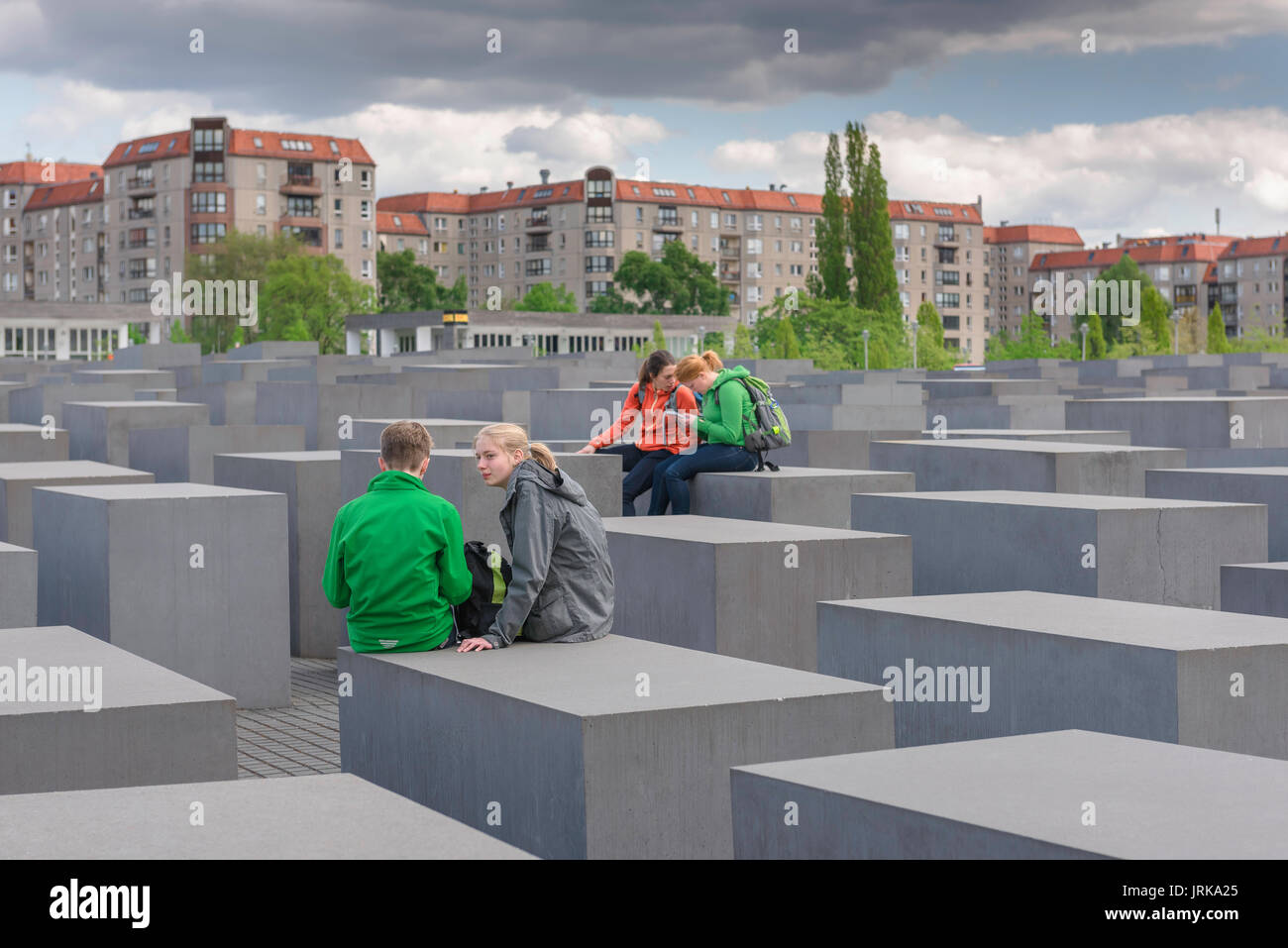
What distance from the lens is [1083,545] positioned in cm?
927

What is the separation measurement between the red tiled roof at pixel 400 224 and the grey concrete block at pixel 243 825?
149 meters

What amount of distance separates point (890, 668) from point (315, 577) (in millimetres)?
6360

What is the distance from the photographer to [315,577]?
12.7 metres

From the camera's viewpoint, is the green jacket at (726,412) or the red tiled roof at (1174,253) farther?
the red tiled roof at (1174,253)

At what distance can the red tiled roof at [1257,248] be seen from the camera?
16838cm

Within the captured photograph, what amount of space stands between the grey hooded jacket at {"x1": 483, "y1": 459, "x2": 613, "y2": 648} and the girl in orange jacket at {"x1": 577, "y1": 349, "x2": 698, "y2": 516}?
5052 mm

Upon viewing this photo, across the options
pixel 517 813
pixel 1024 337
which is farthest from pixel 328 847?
pixel 1024 337

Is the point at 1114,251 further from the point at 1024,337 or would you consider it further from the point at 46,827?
the point at 46,827

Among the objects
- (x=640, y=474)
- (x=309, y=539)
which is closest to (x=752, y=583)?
(x=640, y=474)

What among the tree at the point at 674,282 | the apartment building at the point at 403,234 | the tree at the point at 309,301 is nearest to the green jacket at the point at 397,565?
the tree at the point at 309,301

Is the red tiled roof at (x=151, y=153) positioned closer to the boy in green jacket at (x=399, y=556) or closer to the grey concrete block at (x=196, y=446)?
the grey concrete block at (x=196, y=446)

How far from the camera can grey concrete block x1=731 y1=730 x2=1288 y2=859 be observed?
3867 millimetres

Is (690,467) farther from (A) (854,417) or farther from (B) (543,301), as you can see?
(B) (543,301)

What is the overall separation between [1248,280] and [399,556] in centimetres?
17937
